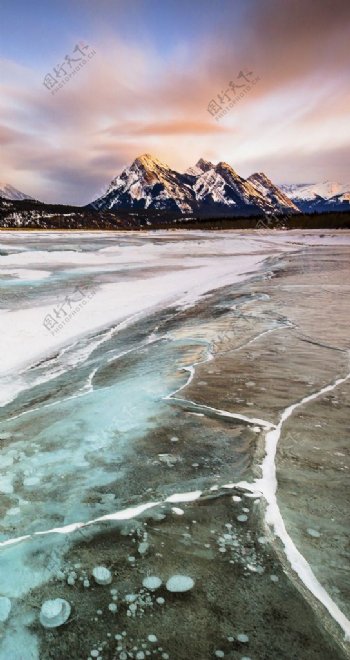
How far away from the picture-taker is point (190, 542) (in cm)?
264

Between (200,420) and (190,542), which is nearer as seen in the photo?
(190,542)

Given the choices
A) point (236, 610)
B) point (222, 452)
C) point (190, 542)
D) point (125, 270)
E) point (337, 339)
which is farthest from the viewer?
point (125, 270)

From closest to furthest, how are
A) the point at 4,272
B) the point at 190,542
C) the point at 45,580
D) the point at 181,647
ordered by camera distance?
the point at 181,647 < the point at 45,580 < the point at 190,542 < the point at 4,272

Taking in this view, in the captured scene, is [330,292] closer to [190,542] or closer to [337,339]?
[337,339]

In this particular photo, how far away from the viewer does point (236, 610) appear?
2156 mm

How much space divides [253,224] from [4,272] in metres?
102

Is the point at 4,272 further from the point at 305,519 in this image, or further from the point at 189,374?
the point at 305,519

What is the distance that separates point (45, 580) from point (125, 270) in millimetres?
17670

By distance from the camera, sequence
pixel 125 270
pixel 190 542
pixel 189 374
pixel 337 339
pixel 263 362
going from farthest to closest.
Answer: pixel 125 270 → pixel 337 339 → pixel 263 362 → pixel 189 374 → pixel 190 542

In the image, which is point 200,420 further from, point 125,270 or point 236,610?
point 125,270

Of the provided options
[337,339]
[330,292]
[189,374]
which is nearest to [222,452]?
[189,374]

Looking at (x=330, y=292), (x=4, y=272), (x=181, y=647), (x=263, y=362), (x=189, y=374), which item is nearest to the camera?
(x=181, y=647)

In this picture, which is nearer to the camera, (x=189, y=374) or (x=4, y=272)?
(x=189, y=374)

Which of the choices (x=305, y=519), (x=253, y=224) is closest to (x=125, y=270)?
(x=305, y=519)
